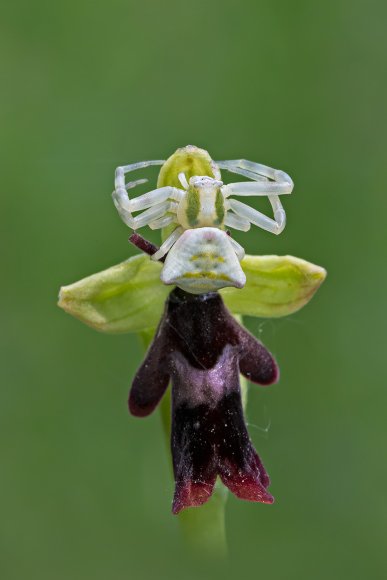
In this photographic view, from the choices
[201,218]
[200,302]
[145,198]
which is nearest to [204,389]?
[200,302]

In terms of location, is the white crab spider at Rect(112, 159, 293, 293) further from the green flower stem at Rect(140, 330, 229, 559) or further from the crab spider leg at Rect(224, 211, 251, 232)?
the green flower stem at Rect(140, 330, 229, 559)

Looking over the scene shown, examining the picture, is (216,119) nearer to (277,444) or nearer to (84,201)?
(84,201)

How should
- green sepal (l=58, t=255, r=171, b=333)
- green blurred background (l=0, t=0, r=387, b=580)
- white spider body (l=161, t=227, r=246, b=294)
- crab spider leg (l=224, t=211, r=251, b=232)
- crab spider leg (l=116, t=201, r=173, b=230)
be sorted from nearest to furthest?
white spider body (l=161, t=227, r=246, b=294) < crab spider leg (l=116, t=201, r=173, b=230) < crab spider leg (l=224, t=211, r=251, b=232) < green sepal (l=58, t=255, r=171, b=333) < green blurred background (l=0, t=0, r=387, b=580)

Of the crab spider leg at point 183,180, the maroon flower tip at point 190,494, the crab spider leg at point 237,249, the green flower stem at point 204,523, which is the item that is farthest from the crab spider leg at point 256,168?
the maroon flower tip at point 190,494

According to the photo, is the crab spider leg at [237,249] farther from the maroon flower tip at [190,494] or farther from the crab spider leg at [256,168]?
the maroon flower tip at [190,494]

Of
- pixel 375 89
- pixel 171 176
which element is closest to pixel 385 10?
pixel 375 89

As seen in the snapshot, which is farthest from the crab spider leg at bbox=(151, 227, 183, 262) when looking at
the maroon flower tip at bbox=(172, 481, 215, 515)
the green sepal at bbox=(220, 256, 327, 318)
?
the maroon flower tip at bbox=(172, 481, 215, 515)

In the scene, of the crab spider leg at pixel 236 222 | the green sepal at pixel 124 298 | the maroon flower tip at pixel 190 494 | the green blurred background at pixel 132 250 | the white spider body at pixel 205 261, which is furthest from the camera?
the green blurred background at pixel 132 250
